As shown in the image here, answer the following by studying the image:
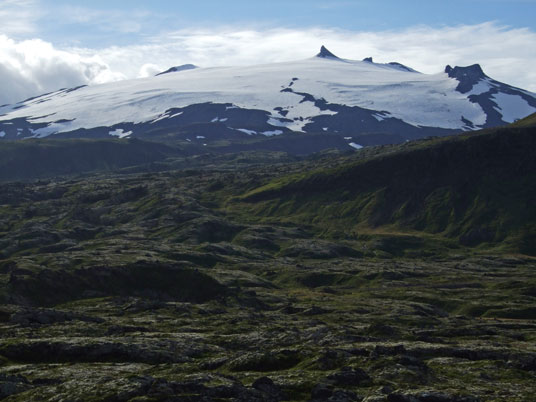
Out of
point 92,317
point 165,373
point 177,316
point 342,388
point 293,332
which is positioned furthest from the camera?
point 177,316

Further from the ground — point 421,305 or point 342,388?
point 342,388

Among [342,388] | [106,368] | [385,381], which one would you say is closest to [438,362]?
[385,381]

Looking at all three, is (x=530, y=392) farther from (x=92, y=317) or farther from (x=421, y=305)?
(x=421, y=305)

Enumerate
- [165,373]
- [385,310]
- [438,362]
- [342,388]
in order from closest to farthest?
[342,388] → [165,373] → [438,362] → [385,310]

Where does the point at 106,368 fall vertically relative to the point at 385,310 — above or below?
above

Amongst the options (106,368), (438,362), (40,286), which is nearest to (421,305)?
(438,362)

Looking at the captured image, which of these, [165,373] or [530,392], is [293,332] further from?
[530,392]

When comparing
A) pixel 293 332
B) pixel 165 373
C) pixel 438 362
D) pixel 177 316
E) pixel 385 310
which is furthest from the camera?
pixel 385 310

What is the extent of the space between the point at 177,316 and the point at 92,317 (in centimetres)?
2123

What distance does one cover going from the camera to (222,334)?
13862 centimetres

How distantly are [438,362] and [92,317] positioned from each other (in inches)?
2874

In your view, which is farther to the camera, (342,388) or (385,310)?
(385,310)

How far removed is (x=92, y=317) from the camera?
5910 inches

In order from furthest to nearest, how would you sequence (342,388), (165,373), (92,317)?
1. (92,317)
2. (165,373)
3. (342,388)
